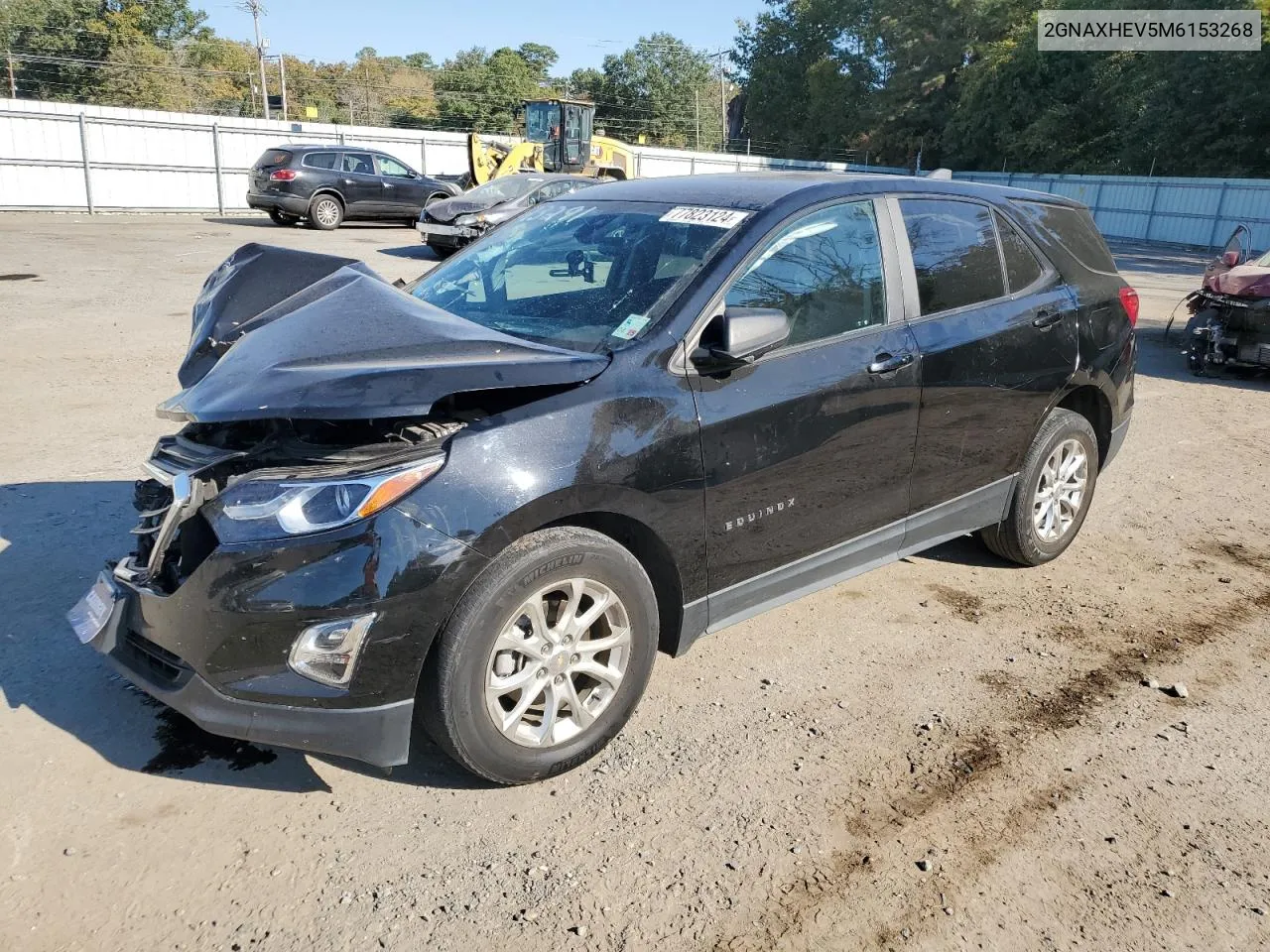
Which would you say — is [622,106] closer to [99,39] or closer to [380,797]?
[99,39]

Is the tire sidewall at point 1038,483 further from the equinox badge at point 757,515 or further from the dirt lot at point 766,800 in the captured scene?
the equinox badge at point 757,515

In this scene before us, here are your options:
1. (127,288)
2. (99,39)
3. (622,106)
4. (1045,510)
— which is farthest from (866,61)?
(1045,510)

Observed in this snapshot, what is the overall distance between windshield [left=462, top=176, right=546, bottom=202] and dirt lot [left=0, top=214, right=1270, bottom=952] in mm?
13870

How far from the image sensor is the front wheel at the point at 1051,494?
4.62 meters

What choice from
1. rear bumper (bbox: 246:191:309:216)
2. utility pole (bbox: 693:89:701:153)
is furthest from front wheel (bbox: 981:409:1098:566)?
utility pole (bbox: 693:89:701:153)

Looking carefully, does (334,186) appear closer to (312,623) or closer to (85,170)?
(85,170)

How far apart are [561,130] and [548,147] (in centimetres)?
56

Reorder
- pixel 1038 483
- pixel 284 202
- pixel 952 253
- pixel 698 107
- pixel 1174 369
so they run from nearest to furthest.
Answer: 1. pixel 952 253
2. pixel 1038 483
3. pixel 1174 369
4. pixel 284 202
5. pixel 698 107

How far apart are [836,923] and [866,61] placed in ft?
221

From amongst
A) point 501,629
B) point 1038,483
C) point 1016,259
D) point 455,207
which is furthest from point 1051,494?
point 455,207

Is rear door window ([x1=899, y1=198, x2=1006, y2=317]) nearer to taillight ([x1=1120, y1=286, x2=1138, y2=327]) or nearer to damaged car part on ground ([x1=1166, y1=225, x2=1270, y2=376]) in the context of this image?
taillight ([x1=1120, y1=286, x2=1138, y2=327])

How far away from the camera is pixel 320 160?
2111cm

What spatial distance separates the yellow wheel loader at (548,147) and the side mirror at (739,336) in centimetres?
2294

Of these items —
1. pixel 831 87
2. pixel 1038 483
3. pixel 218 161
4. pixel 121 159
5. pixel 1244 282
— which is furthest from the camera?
pixel 831 87
